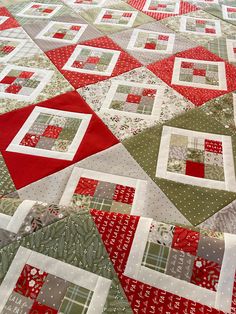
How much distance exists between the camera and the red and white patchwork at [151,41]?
1.72 m

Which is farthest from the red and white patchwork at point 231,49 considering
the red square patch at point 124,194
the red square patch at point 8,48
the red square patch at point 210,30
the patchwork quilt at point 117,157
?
the red square patch at point 8,48

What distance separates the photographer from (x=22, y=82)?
1.49 m

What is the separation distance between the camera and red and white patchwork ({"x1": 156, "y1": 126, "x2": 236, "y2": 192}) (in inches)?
41.9

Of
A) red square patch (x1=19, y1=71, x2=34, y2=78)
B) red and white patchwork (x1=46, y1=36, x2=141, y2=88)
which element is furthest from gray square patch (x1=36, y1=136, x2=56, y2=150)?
red square patch (x1=19, y1=71, x2=34, y2=78)

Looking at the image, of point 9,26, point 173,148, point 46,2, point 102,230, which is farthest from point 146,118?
point 46,2

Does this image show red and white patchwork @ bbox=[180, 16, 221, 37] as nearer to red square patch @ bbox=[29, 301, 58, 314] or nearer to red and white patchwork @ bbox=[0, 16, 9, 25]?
red and white patchwork @ bbox=[0, 16, 9, 25]

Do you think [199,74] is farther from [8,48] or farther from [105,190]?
[8,48]

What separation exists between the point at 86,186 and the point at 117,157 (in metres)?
0.17

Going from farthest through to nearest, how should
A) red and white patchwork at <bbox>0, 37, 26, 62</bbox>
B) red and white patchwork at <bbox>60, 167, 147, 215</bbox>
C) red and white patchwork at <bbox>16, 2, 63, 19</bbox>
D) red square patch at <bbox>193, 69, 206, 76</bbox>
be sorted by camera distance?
red and white patchwork at <bbox>16, 2, 63, 19</bbox>
red and white patchwork at <bbox>0, 37, 26, 62</bbox>
red square patch at <bbox>193, 69, 206, 76</bbox>
red and white patchwork at <bbox>60, 167, 147, 215</bbox>

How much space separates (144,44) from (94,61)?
0.33 meters

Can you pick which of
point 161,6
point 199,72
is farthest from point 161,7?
point 199,72

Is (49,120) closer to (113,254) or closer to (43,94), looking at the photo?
(43,94)

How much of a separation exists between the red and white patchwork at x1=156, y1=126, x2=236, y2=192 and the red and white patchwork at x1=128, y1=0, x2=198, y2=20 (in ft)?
3.74

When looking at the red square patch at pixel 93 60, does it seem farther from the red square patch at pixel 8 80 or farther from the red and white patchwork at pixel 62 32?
the red square patch at pixel 8 80
